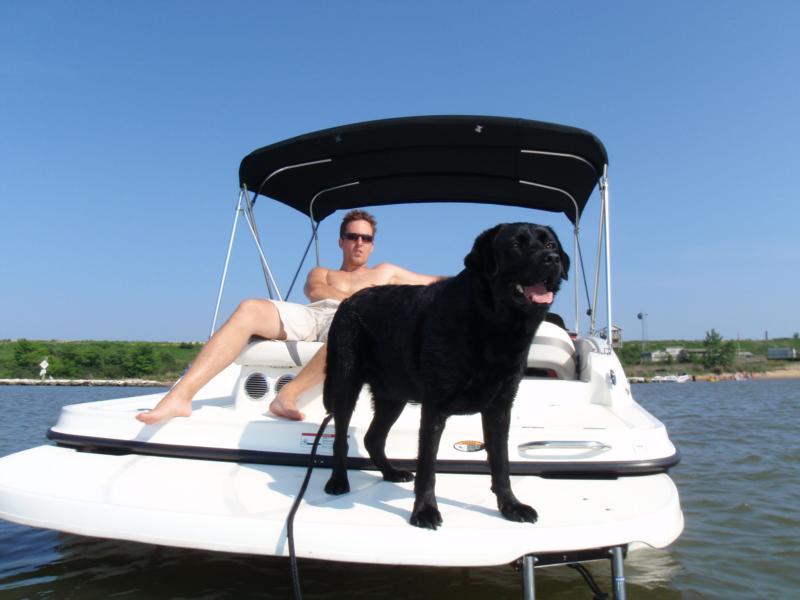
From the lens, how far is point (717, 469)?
19.6 feet

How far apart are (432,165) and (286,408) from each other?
266cm

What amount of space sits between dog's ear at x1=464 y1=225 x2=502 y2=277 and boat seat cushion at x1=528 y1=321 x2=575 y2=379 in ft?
5.71

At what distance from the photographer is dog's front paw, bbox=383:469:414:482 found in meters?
2.68

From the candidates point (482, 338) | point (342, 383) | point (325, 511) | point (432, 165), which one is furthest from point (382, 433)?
point (432, 165)

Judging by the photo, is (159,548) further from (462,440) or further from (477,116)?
(477,116)

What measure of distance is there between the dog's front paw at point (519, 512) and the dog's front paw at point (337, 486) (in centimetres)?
70

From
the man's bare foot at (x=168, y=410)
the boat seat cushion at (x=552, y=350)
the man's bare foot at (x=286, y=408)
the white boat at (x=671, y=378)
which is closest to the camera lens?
the man's bare foot at (x=168, y=410)

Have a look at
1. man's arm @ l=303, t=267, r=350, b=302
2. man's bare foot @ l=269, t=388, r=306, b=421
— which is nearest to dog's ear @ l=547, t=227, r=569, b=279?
man's bare foot @ l=269, t=388, r=306, b=421

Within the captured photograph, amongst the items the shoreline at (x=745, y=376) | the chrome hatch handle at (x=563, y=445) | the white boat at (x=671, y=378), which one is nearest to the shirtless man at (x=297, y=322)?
the chrome hatch handle at (x=563, y=445)

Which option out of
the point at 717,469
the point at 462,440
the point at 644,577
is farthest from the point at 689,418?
the point at 462,440

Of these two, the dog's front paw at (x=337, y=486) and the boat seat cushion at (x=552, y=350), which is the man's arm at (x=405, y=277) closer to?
the boat seat cushion at (x=552, y=350)

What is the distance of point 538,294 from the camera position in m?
1.97

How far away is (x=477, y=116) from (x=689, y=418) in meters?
9.90

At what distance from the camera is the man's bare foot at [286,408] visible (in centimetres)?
316
